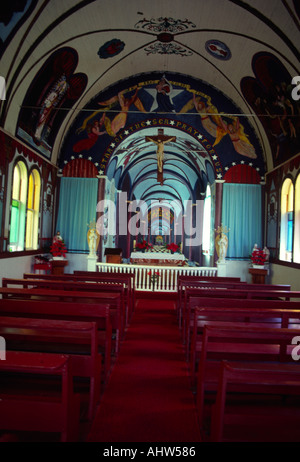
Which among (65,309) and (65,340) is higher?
(65,309)

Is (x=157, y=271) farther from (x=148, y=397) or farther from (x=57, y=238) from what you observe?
(x=148, y=397)

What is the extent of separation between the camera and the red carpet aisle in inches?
134

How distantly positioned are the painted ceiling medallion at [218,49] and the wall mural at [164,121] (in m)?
2.42

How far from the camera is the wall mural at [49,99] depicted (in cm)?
1164

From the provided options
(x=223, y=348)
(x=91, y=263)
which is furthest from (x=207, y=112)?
(x=223, y=348)

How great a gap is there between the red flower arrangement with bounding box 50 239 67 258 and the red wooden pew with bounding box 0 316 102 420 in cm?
970

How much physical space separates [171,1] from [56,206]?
27.8ft

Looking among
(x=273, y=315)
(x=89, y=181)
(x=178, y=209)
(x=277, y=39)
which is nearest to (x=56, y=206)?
(x=89, y=181)

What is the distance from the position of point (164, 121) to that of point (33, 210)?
6415mm

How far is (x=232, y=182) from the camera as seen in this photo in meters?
→ 15.7

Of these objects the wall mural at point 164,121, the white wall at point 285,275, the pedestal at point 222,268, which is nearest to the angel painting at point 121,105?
the wall mural at point 164,121

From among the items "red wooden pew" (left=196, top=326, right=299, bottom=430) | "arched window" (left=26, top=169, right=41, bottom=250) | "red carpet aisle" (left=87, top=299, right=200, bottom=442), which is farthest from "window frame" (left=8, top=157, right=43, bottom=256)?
"red wooden pew" (left=196, top=326, right=299, bottom=430)

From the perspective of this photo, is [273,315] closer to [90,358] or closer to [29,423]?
[90,358]

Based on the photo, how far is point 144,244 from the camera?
16.9m
